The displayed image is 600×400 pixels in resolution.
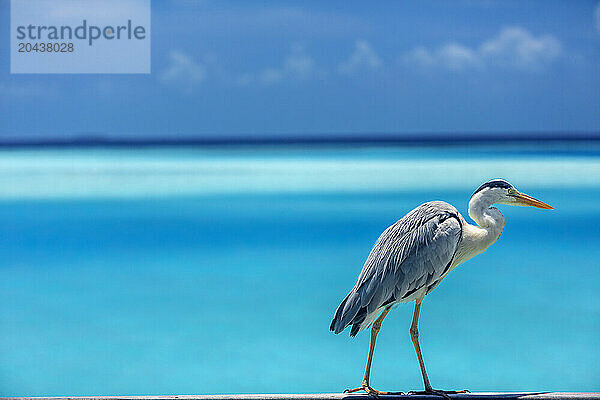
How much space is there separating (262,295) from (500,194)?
3.11 meters

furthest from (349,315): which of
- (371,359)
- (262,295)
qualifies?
(262,295)

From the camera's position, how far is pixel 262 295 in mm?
5297

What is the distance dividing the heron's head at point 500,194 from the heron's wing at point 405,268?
0.15 m

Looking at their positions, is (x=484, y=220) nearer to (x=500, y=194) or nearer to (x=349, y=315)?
(x=500, y=194)

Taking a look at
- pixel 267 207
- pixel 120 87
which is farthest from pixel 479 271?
pixel 120 87

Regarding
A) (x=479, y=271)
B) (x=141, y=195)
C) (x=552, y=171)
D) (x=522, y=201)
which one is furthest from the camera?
(x=552, y=171)

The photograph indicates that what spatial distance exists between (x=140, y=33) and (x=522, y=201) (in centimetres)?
709

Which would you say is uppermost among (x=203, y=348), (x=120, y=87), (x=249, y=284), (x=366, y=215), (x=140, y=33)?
(x=120, y=87)

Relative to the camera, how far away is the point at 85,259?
22.5 feet

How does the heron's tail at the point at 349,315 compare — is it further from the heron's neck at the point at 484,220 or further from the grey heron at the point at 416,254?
the heron's neck at the point at 484,220

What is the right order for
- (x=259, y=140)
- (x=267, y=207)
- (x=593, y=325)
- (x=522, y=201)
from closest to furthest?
(x=522, y=201), (x=593, y=325), (x=267, y=207), (x=259, y=140)

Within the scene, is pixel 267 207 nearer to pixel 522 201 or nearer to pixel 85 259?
pixel 85 259

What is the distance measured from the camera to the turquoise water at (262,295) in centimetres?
373

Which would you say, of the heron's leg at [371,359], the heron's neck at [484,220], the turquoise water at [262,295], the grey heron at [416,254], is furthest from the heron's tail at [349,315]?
the turquoise water at [262,295]
